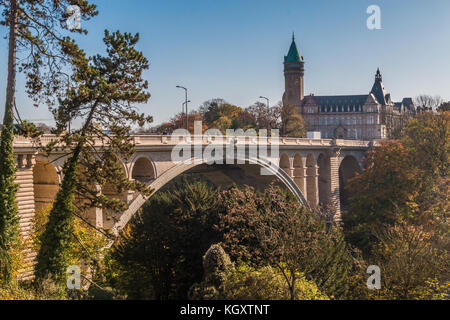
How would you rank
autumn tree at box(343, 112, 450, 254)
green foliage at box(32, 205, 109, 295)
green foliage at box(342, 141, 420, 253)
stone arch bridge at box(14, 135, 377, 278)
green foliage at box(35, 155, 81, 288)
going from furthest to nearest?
green foliage at box(342, 141, 420, 253) → autumn tree at box(343, 112, 450, 254) → green foliage at box(32, 205, 109, 295) → stone arch bridge at box(14, 135, 377, 278) → green foliage at box(35, 155, 81, 288)

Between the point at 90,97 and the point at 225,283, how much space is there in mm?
7482

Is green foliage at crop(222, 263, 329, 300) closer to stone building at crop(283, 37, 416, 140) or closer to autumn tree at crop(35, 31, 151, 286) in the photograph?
autumn tree at crop(35, 31, 151, 286)

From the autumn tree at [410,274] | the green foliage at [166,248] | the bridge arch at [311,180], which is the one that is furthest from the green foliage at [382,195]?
the green foliage at [166,248]

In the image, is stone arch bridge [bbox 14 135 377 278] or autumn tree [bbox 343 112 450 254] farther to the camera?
autumn tree [bbox 343 112 450 254]

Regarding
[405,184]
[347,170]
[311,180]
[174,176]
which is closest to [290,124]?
[347,170]

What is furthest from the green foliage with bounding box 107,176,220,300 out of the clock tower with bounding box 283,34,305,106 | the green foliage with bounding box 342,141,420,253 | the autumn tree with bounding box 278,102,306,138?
the clock tower with bounding box 283,34,305,106

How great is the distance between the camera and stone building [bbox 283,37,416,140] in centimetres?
12706

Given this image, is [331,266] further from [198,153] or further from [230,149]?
[230,149]

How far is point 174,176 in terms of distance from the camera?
95.5 ft

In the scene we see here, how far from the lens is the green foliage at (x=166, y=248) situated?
67.7 feet

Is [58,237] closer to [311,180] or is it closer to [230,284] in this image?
[230,284]

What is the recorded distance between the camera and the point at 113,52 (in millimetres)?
16609

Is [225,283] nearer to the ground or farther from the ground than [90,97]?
nearer to the ground

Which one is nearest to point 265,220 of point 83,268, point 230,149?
point 83,268
